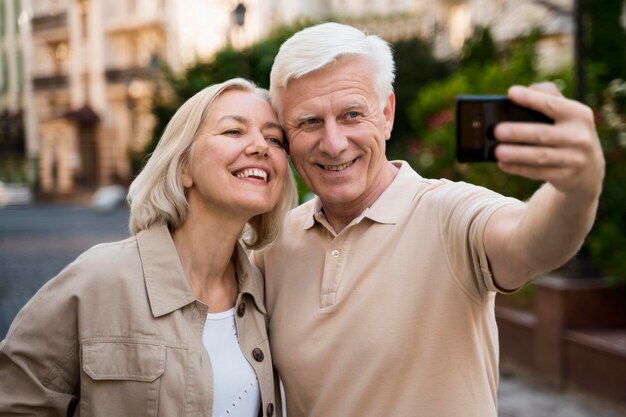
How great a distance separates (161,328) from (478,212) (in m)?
1.04

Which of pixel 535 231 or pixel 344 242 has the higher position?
pixel 535 231

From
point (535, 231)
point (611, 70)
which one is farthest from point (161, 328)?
point (611, 70)

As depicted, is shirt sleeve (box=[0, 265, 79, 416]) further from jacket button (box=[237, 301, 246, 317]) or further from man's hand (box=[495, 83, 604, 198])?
man's hand (box=[495, 83, 604, 198])

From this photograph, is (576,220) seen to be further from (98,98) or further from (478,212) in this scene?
(98,98)

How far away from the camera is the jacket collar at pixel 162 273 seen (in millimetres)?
2201

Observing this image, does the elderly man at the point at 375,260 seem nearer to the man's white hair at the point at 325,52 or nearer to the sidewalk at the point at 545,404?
the man's white hair at the point at 325,52

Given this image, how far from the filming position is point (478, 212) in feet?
6.40

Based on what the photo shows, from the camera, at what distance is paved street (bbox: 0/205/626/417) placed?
6.01m

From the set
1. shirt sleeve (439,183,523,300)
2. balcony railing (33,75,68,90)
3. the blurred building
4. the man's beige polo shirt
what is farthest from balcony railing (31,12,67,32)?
shirt sleeve (439,183,523,300)

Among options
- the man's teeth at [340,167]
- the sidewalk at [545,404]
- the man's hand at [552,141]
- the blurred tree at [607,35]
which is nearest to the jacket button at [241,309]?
the man's teeth at [340,167]

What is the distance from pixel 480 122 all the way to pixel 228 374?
1.28 metres

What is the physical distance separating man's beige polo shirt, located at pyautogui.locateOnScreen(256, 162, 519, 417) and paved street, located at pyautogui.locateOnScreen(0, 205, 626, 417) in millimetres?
2372

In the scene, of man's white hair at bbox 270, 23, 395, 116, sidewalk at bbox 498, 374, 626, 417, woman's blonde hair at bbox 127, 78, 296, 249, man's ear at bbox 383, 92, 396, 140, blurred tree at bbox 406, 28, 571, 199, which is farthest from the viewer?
blurred tree at bbox 406, 28, 571, 199

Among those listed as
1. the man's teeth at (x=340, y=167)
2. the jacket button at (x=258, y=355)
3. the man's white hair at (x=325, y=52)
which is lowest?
the jacket button at (x=258, y=355)
